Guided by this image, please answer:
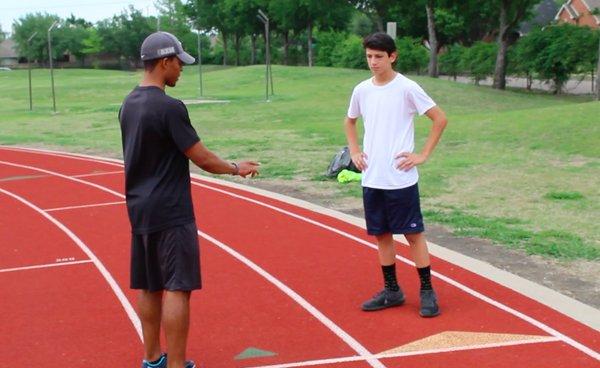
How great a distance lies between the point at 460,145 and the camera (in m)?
17.0

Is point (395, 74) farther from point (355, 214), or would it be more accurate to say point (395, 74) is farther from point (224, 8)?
point (224, 8)

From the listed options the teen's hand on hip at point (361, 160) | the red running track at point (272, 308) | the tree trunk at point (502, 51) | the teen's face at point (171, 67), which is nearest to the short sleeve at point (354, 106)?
the teen's hand on hip at point (361, 160)

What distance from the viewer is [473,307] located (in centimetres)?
588

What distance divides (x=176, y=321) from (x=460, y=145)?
13472mm

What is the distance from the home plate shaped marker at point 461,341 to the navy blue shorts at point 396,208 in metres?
0.76

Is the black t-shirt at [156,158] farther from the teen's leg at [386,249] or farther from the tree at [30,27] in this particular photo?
the tree at [30,27]

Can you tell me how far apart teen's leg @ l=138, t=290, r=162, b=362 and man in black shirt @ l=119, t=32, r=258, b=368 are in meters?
0.18

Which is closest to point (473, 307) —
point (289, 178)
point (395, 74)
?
point (395, 74)

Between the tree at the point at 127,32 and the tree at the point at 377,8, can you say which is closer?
the tree at the point at 377,8

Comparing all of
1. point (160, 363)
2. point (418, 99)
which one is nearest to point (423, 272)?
point (418, 99)

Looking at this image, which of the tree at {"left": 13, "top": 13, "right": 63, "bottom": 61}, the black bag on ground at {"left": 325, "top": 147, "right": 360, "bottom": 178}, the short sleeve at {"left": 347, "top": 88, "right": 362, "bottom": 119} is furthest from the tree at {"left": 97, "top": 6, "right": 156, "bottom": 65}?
Answer: the short sleeve at {"left": 347, "top": 88, "right": 362, "bottom": 119}

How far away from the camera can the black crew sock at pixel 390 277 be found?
5.86 meters

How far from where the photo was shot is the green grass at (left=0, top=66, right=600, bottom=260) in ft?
30.4

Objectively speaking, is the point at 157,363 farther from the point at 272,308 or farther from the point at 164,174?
the point at 272,308
